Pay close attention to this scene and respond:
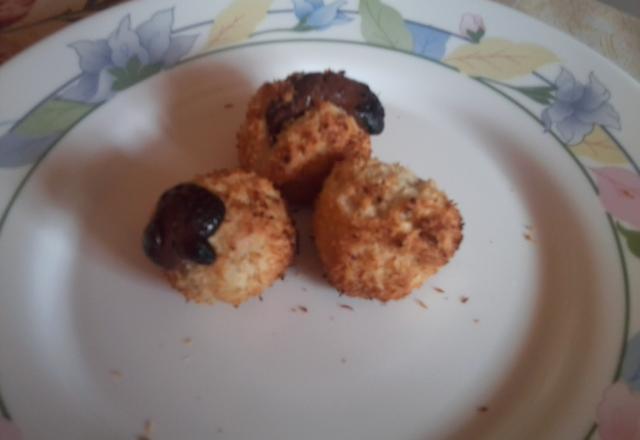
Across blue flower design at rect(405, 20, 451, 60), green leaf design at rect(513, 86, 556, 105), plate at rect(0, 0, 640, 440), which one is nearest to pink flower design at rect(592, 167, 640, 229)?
plate at rect(0, 0, 640, 440)

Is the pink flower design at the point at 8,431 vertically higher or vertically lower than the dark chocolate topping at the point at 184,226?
lower

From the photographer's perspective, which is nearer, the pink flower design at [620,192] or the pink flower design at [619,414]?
the pink flower design at [619,414]

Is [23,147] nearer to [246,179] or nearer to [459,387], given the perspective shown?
[246,179]

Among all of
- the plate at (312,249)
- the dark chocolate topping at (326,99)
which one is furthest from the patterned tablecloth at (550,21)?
the dark chocolate topping at (326,99)

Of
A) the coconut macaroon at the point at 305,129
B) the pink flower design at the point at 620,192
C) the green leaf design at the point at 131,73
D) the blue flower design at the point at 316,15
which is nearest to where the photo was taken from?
the coconut macaroon at the point at 305,129

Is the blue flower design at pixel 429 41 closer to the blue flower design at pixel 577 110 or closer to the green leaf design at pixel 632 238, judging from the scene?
the blue flower design at pixel 577 110

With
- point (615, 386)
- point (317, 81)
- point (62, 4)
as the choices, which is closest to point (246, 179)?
point (317, 81)
